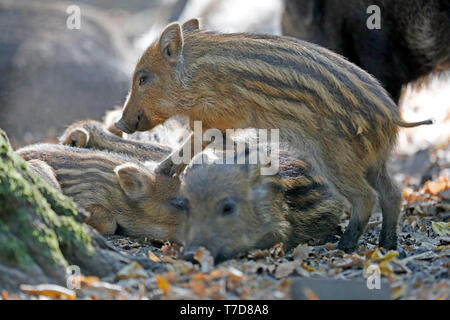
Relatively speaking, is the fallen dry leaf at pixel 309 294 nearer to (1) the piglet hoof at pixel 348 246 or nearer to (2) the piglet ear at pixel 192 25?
(1) the piglet hoof at pixel 348 246

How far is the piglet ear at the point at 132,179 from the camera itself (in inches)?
179

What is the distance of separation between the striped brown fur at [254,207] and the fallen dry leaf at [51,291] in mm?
799

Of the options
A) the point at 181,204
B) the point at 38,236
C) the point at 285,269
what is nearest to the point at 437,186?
the point at 181,204

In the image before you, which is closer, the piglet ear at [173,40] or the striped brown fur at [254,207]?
the striped brown fur at [254,207]

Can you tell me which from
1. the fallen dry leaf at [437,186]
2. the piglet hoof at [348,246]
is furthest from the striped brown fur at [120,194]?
the fallen dry leaf at [437,186]

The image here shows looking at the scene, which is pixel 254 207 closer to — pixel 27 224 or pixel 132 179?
pixel 132 179

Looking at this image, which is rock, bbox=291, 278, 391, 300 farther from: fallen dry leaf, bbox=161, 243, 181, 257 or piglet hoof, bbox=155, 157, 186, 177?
piglet hoof, bbox=155, 157, 186, 177

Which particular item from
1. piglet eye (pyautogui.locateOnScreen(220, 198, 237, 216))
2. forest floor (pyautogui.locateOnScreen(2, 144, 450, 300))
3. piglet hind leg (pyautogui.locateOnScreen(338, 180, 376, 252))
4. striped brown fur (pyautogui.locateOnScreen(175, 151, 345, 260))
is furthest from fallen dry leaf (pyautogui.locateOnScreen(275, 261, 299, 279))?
piglet hind leg (pyautogui.locateOnScreen(338, 180, 376, 252))

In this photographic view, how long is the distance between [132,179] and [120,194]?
0.56 ft

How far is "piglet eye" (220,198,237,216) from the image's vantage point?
13.0 ft

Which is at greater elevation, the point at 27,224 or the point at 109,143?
the point at 109,143

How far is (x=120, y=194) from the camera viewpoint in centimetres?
470
